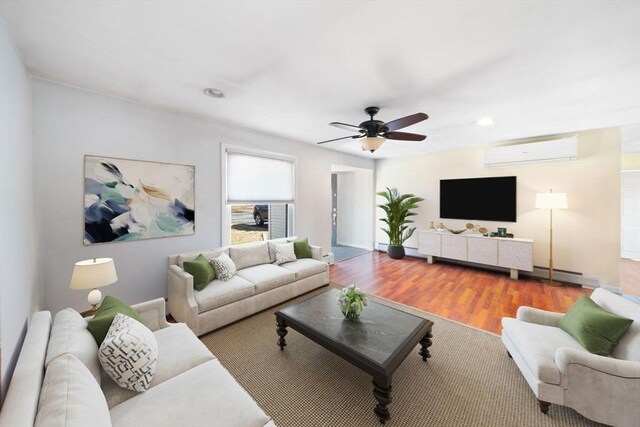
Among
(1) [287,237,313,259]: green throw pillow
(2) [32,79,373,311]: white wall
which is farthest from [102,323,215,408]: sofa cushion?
(1) [287,237,313,259]: green throw pillow

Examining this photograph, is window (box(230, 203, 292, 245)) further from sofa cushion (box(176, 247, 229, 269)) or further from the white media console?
the white media console

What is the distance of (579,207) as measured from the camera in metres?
4.07

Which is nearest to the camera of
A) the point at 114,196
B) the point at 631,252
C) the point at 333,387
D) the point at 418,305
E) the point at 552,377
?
the point at 552,377

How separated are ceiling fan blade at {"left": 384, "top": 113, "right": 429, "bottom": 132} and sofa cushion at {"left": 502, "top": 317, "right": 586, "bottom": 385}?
203 cm

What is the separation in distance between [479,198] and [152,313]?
5849 millimetres

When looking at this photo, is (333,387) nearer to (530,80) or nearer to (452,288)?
(452,288)

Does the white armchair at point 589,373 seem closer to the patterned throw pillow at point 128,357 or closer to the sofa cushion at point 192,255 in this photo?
the patterned throw pillow at point 128,357

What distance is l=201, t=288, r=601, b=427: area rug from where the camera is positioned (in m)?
1.61

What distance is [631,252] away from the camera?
19.2 feet

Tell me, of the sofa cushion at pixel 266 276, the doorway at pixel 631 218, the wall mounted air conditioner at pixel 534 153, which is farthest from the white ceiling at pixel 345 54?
the doorway at pixel 631 218

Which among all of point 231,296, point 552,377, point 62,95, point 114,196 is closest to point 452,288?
point 552,377

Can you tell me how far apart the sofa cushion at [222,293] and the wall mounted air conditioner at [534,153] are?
16.9 feet

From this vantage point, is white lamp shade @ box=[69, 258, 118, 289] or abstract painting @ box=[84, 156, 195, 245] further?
abstract painting @ box=[84, 156, 195, 245]

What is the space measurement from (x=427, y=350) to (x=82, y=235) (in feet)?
12.2
